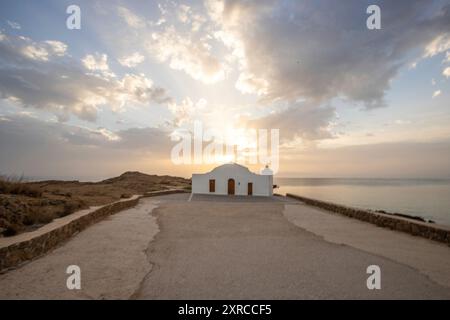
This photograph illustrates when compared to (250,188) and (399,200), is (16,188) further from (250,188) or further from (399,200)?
(399,200)

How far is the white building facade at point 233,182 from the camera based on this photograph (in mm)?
26125

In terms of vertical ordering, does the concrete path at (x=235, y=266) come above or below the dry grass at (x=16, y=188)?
below

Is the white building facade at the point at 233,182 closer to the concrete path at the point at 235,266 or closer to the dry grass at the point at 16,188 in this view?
the dry grass at the point at 16,188

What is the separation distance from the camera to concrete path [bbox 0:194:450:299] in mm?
3639

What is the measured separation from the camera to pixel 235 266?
470cm

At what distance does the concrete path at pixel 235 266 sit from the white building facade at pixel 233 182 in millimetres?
18157

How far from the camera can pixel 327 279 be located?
4090mm

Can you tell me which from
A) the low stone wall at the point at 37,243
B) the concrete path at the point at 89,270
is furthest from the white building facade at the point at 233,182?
the concrete path at the point at 89,270

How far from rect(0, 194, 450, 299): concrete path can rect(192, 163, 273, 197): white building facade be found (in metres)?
18.2

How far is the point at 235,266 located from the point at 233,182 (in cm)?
2161

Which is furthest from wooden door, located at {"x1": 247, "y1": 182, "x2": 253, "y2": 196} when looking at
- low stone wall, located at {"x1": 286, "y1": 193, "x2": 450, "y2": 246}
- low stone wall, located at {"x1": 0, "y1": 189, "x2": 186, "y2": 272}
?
low stone wall, located at {"x1": 0, "y1": 189, "x2": 186, "y2": 272}

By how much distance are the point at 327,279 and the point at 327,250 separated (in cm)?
189

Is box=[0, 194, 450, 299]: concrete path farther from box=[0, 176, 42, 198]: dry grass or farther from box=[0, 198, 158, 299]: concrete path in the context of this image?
box=[0, 176, 42, 198]: dry grass
